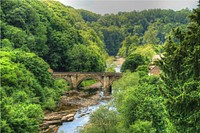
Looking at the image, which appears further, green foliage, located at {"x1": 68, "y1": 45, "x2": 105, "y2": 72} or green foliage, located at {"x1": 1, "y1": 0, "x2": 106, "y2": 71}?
green foliage, located at {"x1": 68, "y1": 45, "x2": 105, "y2": 72}

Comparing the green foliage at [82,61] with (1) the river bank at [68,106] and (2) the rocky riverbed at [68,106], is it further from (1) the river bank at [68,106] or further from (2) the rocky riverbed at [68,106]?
(2) the rocky riverbed at [68,106]

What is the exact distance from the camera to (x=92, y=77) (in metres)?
89.0

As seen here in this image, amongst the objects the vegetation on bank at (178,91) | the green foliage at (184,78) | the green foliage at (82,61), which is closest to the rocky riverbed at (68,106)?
the green foliage at (82,61)

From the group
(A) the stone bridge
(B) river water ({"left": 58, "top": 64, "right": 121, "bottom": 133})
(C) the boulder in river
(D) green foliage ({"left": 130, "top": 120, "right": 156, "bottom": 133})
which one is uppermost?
(D) green foliage ({"left": 130, "top": 120, "right": 156, "bottom": 133})

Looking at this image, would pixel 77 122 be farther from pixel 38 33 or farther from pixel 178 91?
pixel 38 33

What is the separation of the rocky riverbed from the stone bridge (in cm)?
267

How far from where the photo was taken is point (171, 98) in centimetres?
2583

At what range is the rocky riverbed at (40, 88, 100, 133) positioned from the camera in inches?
2242

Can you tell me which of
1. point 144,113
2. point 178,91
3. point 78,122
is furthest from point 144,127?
point 78,122

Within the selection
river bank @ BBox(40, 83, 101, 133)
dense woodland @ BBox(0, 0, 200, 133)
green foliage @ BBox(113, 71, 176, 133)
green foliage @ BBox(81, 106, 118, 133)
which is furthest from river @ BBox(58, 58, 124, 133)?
green foliage @ BBox(113, 71, 176, 133)

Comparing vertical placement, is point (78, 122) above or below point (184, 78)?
below

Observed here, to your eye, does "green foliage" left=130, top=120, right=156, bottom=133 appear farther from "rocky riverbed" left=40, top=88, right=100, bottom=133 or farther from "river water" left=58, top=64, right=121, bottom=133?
"rocky riverbed" left=40, top=88, right=100, bottom=133

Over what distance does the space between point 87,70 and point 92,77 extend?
894 centimetres

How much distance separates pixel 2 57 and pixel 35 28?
1480 inches
